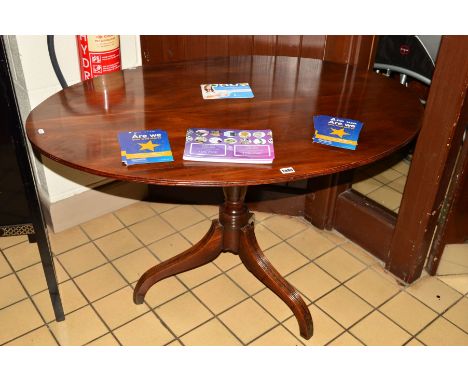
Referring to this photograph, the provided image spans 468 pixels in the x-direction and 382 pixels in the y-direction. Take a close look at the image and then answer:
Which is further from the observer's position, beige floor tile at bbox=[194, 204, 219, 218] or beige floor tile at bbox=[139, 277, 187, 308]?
beige floor tile at bbox=[194, 204, 219, 218]

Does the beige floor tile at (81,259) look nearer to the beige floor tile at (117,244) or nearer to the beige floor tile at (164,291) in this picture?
the beige floor tile at (117,244)

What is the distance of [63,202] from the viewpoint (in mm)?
2533

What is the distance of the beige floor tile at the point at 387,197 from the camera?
8.76 feet

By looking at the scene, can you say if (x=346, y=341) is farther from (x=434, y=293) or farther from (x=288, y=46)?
(x=288, y=46)

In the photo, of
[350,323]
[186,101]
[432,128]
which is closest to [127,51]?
[186,101]

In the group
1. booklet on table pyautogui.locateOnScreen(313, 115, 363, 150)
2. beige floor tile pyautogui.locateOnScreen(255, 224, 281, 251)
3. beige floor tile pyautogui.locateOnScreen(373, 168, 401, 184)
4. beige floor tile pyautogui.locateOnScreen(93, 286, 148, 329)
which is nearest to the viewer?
booklet on table pyautogui.locateOnScreen(313, 115, 363, 150)

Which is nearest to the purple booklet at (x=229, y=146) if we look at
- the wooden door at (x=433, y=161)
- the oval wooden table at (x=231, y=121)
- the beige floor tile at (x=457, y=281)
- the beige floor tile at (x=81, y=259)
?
the oval wooden table at (x=231, y=121)

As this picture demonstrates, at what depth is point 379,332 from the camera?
2062 millimetres

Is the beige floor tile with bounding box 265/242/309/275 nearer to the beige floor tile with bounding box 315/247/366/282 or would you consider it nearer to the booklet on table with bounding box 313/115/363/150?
the beige floor tile with bounding box 315/247/366/282

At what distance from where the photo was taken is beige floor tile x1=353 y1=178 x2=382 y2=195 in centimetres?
271

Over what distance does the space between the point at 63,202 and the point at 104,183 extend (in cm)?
23

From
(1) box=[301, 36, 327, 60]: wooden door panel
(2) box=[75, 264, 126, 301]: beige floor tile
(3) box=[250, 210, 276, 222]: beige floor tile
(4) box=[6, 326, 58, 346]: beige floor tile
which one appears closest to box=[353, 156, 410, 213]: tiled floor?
(3) box=[250, 210, 276, 222]: beige floor tile

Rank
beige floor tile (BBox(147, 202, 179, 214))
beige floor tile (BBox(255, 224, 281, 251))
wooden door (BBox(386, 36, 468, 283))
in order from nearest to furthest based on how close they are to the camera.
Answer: wooden door (BBox(386, 36, 468, 283)), beige floor tile (BBox(255, 224, 281, 251)), beige floor tile (BBox(147, 202, 179, 214))

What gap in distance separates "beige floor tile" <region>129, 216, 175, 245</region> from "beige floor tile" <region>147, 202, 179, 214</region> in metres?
0.08
